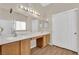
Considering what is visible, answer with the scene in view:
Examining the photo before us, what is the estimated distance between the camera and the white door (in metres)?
2.21

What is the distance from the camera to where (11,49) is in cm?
204

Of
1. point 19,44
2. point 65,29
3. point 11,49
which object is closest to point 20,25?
point 19,44

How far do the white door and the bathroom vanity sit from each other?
194mm

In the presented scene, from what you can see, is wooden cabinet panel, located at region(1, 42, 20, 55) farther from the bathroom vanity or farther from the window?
the window

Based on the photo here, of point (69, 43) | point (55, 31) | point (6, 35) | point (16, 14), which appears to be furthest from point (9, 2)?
point (69, 43)

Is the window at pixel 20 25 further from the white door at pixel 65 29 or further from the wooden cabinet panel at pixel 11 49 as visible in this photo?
the white door at pixel 65 29

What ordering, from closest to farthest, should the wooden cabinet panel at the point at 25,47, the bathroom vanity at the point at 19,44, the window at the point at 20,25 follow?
the bathroom vanity at the point at 19,44 → the wooden cabinet panel at the point at 25,47 → the window at the point at 20,25

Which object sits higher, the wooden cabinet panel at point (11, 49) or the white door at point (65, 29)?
the white door at point (65, 29)

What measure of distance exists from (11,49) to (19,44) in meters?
0.18

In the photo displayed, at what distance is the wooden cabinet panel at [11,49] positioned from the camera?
1.96m

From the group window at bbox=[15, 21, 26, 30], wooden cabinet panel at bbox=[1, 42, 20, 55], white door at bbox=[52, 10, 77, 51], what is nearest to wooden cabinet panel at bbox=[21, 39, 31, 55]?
wooden cabinet panel at bbox=[1, 42, 20, 55]

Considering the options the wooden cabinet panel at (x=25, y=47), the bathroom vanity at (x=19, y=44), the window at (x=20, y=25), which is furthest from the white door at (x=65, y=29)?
the window at (x=20, y=25)

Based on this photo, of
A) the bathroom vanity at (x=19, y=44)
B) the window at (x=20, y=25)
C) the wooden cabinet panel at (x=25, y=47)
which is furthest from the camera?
the window at (x=20, y=25)

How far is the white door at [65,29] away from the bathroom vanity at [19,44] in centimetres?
19
